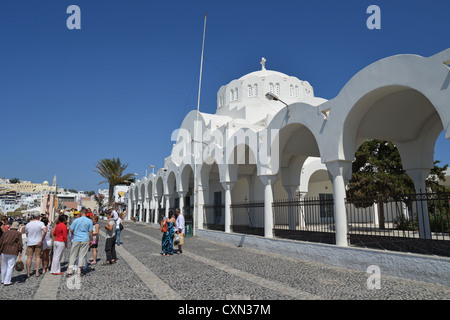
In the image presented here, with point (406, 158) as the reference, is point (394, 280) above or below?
below

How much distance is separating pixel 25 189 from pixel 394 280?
18076 centimetres

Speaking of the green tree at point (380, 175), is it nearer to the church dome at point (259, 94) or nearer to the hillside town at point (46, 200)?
the church dome at point (259, 94)

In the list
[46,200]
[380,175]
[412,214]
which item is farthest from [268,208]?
[46,200]

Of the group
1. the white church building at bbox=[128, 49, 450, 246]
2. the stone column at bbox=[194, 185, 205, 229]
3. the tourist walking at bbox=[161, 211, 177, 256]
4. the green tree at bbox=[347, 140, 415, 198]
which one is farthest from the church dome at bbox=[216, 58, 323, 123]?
the tourist walking at bbox=[161, 211, 177, 256]

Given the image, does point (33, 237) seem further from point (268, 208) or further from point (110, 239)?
point (268, 208)

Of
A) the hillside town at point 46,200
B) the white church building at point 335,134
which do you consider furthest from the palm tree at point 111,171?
the white church building at point 335,134

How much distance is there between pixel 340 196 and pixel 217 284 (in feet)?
13.6

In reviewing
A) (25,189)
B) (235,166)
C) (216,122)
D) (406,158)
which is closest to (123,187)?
(216,122)

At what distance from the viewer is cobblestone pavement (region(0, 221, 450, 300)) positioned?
5.15 metres

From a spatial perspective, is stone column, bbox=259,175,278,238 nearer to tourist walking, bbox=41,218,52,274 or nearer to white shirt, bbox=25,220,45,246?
tourist walking, bbox=41,218,52,274

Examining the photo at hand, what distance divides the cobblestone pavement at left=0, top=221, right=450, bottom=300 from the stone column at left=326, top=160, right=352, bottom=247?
878 mm

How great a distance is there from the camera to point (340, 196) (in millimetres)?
7988
